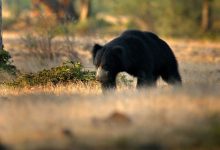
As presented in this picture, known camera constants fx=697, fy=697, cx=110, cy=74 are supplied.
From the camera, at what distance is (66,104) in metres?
9.59

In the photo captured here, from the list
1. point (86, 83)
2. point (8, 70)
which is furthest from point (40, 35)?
point (86, 83)

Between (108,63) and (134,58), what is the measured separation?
685 mm

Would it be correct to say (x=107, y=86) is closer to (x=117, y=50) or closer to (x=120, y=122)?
(x=117, y=50)

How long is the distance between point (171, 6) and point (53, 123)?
37880 mm

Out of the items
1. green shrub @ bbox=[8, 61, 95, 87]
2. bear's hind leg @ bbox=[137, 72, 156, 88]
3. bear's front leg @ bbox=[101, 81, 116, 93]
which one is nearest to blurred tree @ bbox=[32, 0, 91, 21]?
green shrub @ bbox=[8, 61, 95, 87]

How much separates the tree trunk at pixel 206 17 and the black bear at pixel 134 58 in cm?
3127

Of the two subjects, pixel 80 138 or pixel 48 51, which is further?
pixel 48 51

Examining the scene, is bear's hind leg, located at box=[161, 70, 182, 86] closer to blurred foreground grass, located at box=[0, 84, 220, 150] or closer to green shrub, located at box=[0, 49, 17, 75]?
green shrub, located at box=[0, 49, 17, 75]

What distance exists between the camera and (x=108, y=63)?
41.5 ft

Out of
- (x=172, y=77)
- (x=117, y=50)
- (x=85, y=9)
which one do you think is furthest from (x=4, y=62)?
(x=85, y=9)

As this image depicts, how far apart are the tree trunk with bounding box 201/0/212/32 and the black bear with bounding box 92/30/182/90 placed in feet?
103

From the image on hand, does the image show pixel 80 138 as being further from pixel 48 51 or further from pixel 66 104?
pixel 48 51

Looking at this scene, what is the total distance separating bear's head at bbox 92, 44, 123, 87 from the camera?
12.7m

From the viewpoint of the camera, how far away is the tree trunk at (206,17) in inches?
1780
